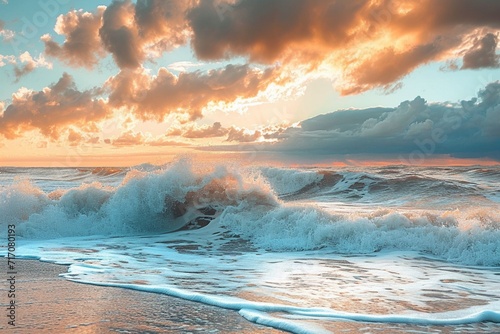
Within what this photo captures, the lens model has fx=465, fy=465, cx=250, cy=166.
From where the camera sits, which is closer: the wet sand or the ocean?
the wet sand

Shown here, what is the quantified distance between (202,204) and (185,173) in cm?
136

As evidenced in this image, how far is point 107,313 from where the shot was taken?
15.7 ft

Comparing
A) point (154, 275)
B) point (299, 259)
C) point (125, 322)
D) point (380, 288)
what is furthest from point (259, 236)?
point (125, 322)

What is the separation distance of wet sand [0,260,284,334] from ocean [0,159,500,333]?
0.95ft

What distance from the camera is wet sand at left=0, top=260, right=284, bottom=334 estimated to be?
4.27 m

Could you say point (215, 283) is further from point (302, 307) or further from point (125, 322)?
point (125, 322)

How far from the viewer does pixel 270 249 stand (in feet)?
34.1

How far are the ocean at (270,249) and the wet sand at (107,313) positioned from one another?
29 centimetres

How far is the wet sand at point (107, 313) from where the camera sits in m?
4.27

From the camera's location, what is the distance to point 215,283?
6551 millimetres

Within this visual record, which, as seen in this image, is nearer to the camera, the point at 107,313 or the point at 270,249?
the point at 107,313

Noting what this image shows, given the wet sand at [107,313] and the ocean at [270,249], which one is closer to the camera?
the wet sand at [107,313]

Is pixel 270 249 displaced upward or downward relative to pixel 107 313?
downward

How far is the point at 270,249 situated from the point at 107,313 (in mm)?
5929
